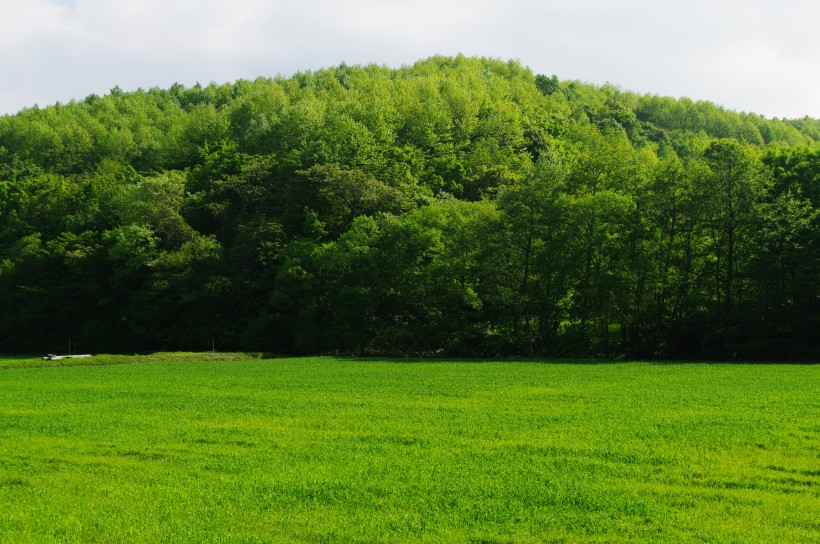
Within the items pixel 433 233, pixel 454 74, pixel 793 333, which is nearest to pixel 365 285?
pixel 433 233

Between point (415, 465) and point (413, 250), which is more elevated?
point (413, 250)

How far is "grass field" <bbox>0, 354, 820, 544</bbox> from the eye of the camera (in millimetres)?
10922

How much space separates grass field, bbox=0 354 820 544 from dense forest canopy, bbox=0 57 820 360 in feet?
80.2

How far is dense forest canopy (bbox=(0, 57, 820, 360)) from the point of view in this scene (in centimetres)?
5288

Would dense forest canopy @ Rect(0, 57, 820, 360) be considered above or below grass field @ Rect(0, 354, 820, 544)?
above

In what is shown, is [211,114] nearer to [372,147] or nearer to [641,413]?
[372,147]

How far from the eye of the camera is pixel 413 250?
202ft

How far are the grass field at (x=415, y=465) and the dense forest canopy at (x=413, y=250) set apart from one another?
24.4 metres

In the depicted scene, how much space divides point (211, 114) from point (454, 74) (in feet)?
195

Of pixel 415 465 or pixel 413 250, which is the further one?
pixel 413 250

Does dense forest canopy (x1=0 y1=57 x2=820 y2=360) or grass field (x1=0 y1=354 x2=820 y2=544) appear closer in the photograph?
grass field (x1=0 y1=354 x2=820 y2=544)

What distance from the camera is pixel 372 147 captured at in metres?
81.1

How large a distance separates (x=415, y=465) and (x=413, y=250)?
4714 cm

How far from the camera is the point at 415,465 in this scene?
1496cm
